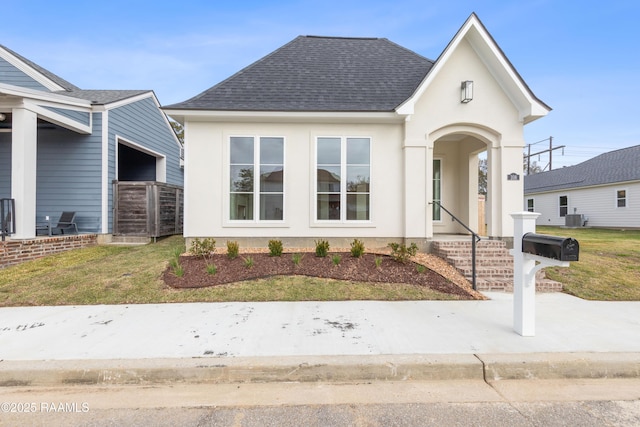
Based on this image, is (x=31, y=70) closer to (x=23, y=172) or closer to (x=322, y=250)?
(x=23, y=172)

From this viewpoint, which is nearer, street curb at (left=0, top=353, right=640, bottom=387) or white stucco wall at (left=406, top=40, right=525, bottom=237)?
street curb at (left=0, top=353, right=640, bottom=387)

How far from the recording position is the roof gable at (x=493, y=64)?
7.25 m

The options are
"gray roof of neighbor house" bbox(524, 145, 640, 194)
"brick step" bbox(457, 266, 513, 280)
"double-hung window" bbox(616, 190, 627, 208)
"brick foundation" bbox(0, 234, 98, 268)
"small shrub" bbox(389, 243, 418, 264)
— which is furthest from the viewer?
"gray roof of neighbor house" bbox(524, 145, 640, 194)

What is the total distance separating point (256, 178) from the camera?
812 centimetres

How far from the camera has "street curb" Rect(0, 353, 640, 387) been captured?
2.85 metres

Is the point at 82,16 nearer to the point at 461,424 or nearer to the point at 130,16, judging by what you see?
the point at 130,16

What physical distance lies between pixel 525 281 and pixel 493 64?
6329 mm

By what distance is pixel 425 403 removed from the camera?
8.35 feet

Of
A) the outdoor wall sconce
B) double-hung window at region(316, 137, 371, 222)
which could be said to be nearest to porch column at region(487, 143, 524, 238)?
the outdoor wall sconce

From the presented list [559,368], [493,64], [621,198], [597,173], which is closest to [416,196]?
[493,64]

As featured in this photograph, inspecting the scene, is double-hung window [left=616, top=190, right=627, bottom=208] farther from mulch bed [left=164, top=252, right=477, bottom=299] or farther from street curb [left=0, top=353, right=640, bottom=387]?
street curb [left=0, top=353, right=640, bottom=387]

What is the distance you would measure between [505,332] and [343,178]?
532cm

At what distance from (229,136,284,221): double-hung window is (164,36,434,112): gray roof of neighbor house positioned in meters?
0.98

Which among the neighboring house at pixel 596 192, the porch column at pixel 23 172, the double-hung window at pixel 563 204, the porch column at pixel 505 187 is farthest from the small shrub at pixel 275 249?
the double-hung window at pixel 563 204
